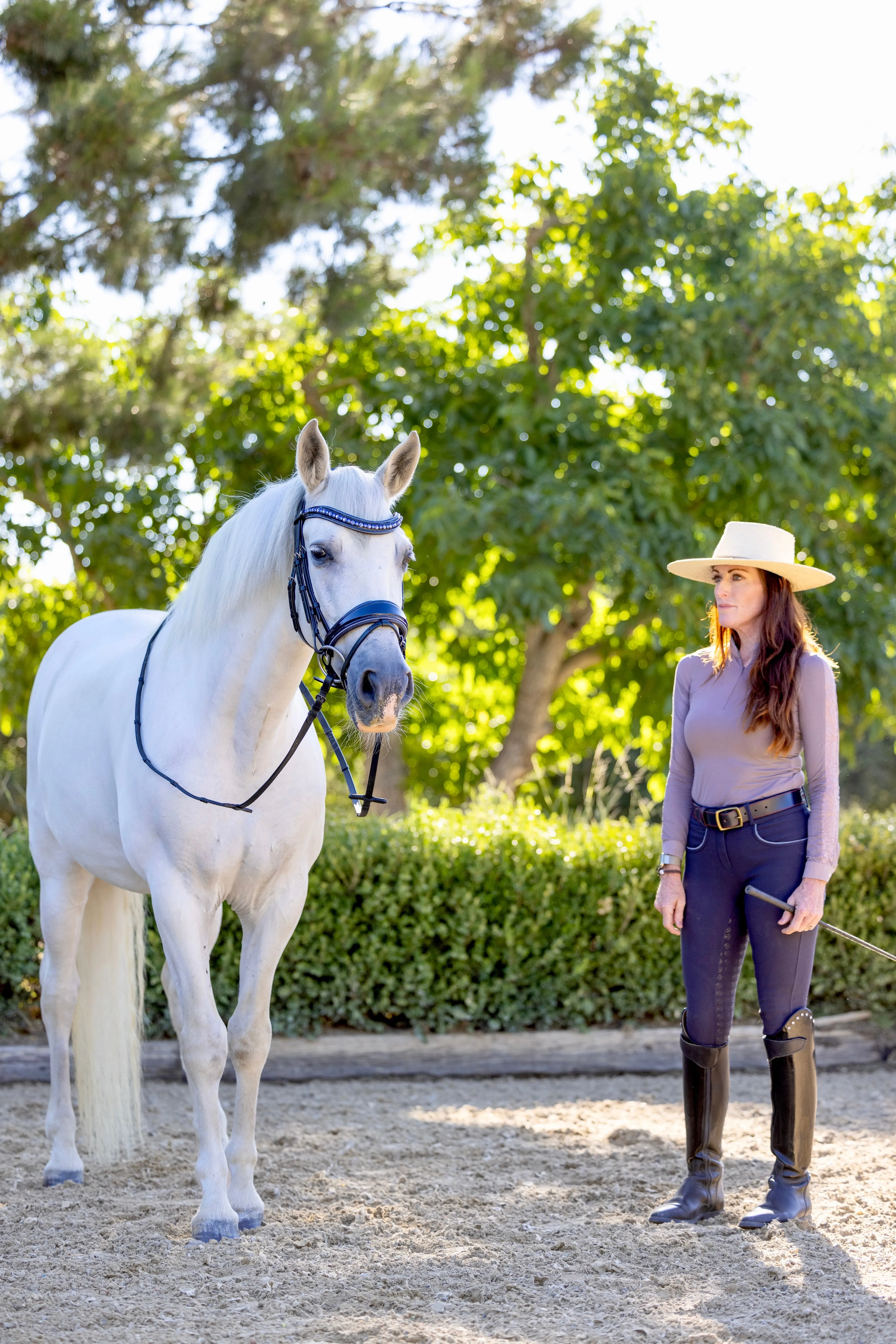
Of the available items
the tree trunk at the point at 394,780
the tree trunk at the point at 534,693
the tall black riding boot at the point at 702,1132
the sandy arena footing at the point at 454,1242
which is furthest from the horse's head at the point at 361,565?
the tree trunk at the point at 394,780

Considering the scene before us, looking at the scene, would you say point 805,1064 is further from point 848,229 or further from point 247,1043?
point 848,229

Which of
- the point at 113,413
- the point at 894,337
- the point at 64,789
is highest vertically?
the point at 894,337

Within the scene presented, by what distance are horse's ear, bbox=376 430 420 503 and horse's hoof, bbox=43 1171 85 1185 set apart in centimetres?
232

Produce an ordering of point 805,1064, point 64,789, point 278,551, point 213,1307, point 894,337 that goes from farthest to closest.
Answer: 1. point 894,337
2. point 64,789
3. point 805,1064
4. point 278,551
5. point 213,1307

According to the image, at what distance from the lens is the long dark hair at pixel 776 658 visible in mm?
3041

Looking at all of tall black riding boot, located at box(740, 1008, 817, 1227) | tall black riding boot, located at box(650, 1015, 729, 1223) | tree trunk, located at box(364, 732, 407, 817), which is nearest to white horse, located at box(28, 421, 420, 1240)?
tall black riding boot, located at box(650, 1015, 729, 1223)

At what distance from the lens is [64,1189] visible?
350 centimetres

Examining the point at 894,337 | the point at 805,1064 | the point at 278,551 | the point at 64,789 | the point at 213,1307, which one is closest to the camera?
the point at 213,1307

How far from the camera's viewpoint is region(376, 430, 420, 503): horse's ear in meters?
2.86

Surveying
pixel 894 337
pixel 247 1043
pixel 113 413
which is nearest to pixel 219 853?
pixel 247 1043

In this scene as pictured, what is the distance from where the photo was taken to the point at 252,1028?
10.5 ft

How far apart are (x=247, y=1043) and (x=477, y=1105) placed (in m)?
1.89

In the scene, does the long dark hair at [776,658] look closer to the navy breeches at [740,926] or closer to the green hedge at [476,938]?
the navy breeches at [740,926]

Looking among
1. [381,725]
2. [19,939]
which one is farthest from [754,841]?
[19,939]
